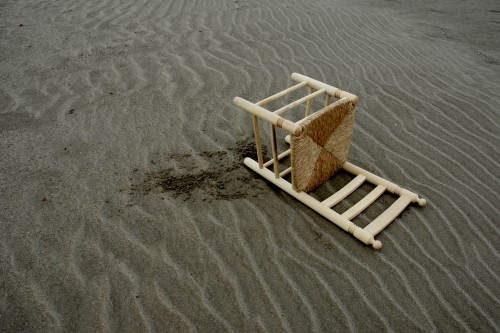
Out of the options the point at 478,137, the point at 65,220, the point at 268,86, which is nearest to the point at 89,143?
the point at 65,220

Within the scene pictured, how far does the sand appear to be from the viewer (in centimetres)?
194

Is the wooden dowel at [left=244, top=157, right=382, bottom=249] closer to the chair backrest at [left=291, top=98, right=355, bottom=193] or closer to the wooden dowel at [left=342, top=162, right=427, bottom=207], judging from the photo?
the chair backrest at [left=291, top=98, right=355, bottom=193]

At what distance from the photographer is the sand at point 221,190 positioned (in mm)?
1937

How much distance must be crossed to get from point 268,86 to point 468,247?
8.77ft

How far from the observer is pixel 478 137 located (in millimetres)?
3178

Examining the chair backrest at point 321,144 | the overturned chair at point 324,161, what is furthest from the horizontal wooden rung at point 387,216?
the chair backrest at point 321,144

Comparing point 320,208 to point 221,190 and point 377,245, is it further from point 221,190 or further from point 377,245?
point 221,190

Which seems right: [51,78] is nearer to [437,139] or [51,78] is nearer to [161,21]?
[161,21]

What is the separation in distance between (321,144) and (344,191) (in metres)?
0.45

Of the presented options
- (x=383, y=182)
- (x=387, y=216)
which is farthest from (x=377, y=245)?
(x=383, y=182)

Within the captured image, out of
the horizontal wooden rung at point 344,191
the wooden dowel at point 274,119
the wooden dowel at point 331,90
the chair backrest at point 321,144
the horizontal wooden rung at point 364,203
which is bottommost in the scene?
the horizontal wooden rung at point 364,203

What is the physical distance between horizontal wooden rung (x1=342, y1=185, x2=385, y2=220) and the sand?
11 cm

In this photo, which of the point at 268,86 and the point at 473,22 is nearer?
the point at 268,86

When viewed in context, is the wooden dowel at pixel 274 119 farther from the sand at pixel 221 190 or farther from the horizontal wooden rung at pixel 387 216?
the horizontal wooden rung at pixel 387 216
